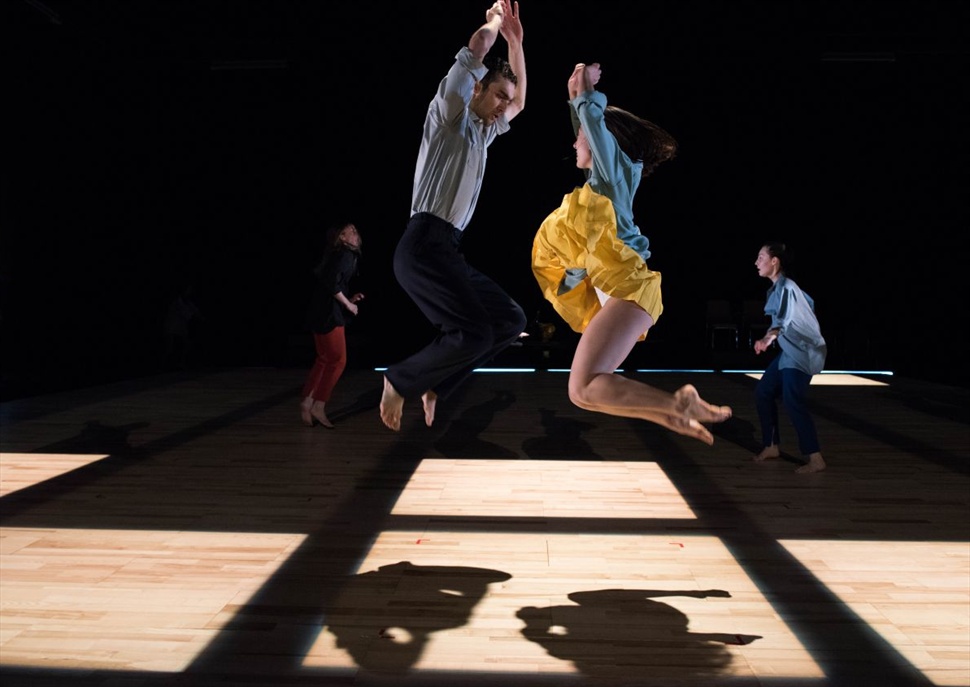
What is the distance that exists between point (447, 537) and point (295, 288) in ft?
35.9

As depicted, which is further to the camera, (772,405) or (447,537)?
(772,405)

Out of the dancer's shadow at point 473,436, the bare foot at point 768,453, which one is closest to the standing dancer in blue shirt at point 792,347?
the bare foot at point 768,453

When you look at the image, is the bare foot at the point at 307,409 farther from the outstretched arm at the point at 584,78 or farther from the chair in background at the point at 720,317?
the chair in background at the point at 720,317

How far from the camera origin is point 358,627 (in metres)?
3.24

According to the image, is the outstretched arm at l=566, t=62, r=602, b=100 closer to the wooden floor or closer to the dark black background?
the wooden floor

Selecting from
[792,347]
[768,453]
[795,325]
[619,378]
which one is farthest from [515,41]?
[768,453]

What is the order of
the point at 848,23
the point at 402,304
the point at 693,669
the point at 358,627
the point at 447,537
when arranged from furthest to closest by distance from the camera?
the point at 402,304
the point at 848,23
the point at 447,537
the point at 358,627
the point at 693,669

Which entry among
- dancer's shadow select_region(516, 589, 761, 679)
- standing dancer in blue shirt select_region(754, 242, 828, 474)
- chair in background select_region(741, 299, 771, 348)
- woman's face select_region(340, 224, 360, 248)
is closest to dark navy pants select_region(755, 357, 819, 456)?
standing dancer in blue shirt select_region(754, 242, 828, 474)

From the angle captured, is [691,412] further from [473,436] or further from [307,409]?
[307,409]

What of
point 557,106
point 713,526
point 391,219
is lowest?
point 713,526

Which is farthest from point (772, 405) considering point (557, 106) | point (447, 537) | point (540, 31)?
point (557, 106)

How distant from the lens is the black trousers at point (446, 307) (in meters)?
2.46

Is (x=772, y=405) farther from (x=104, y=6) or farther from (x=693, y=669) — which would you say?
(x=104, y=6)

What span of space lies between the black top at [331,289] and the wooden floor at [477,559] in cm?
101
